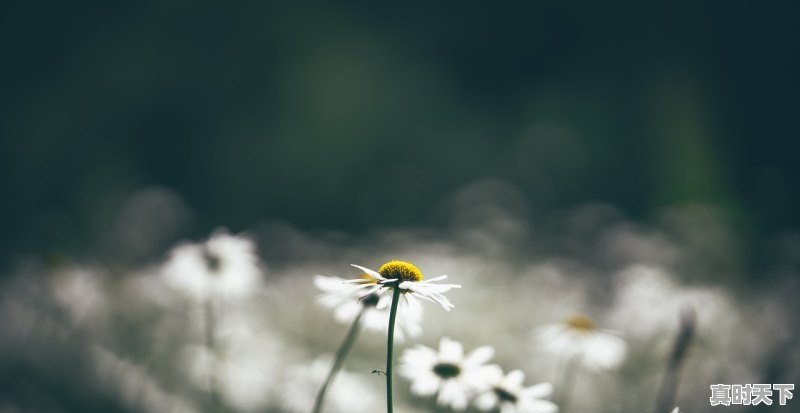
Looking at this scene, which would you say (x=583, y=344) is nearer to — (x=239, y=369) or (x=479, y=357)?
(x=479, y=357)

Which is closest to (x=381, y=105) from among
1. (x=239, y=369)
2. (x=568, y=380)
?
(x=239, y=369)

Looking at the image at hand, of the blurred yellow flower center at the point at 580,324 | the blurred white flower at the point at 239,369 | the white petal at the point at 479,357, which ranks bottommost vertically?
the white petal at the point at 479,357

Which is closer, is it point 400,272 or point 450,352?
point 400,272

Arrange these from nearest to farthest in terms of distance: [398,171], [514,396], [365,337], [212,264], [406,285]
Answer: [406,285]
[514,396]
[212,264]
[365,337]
[398,171]

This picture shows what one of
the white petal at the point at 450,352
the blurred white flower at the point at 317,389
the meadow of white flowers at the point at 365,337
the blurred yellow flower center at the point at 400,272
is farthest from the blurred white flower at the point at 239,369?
the blurred yellow flower center at the point at 400,272

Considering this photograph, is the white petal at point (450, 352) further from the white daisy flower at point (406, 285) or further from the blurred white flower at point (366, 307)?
the white daisy flower at point (406, 285)

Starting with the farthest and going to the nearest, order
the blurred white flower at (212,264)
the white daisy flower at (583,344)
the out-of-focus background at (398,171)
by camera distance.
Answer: the out-of-focus background at (398,171) → the white daisy flower at (583,344) → the blurred white flower at (212,264)
